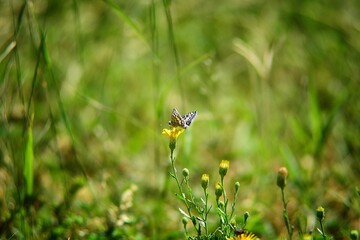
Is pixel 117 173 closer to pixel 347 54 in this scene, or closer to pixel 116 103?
pixel 116 103

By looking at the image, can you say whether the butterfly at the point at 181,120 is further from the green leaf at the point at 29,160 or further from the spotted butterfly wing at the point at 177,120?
the green leaf at the point at 29,160

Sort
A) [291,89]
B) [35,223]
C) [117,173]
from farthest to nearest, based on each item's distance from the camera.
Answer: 1. [291,89]
2. [117,173]
3. [35,223]

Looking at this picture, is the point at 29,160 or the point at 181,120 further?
the point at 29,160

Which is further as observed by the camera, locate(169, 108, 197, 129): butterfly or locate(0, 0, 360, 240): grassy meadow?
locate(0, 0, 360, 240): grassy meadow

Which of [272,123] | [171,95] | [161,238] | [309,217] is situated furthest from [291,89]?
[161,238]

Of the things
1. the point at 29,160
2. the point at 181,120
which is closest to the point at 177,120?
the point at 181,120

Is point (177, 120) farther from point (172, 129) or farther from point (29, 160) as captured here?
point (29, 160)

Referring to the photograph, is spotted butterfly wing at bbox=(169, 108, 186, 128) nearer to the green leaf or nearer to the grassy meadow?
the grassy meadow

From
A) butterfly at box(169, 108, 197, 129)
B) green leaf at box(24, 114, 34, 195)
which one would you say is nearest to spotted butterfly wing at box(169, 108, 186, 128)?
butterfly at box(169, 108, 197, 129)
